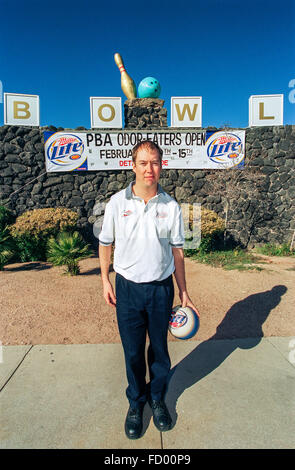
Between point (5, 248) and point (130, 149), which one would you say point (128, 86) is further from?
point (5, 248)

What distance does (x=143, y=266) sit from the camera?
208 cm

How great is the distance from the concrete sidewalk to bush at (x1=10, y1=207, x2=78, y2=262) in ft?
14.5

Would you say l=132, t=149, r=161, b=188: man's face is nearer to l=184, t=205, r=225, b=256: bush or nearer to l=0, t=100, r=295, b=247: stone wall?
l=184, t=205, r=225, b=256: bush

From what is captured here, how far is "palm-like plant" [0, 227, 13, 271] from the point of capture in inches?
249

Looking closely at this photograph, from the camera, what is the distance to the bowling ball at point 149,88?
888cm

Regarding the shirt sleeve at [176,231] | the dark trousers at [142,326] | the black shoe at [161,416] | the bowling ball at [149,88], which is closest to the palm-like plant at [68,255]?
the dark trousers at [142,326]

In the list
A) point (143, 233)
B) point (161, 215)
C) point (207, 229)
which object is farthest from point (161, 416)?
point (207, 229)

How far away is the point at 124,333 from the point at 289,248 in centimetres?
805

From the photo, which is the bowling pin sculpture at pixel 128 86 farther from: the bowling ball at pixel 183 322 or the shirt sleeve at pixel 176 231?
the bowling ball at pixel 183 322

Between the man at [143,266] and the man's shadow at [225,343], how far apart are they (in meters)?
0.37

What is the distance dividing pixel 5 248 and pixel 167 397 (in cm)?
530
